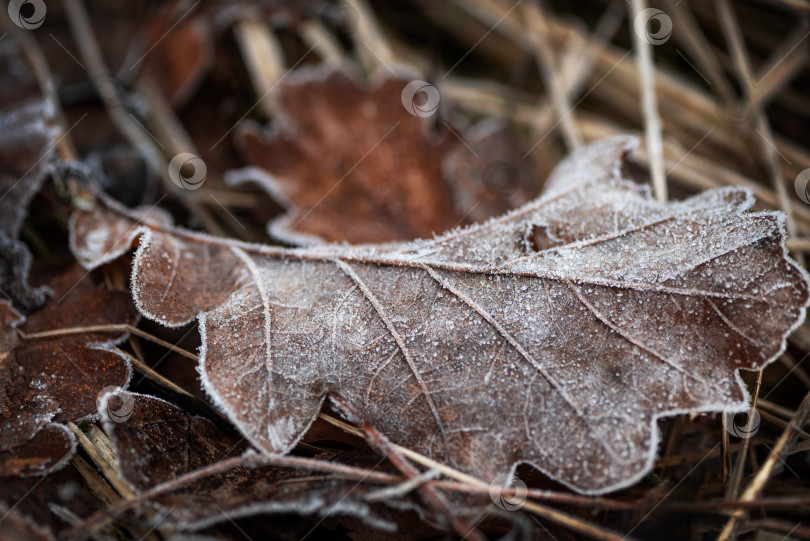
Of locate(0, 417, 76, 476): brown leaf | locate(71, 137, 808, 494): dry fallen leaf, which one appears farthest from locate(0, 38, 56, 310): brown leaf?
locate(0, 417, 76, 476): brown leaf

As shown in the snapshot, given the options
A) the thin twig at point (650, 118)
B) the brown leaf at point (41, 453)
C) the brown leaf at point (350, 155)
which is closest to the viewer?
the brown leaf at point (41, 453)

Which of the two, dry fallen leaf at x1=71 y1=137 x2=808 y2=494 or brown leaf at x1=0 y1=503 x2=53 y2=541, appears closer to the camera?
brown leaf at x1=0 y1=503 x2=53 y2=541

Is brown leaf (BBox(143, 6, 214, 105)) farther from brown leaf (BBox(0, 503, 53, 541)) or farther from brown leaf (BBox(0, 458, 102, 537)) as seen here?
brown leaf (BBox(0, 503, 53, 541))

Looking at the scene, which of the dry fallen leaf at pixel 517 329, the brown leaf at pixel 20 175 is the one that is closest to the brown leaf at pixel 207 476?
the dry fallen leaf at pixel 517 329

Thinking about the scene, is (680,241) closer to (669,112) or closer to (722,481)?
(722,481)

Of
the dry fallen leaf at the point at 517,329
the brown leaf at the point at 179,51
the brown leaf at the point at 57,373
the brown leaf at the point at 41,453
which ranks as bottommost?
the dry fallen leaf at the point at 517,329

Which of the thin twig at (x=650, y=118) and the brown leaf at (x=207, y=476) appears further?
the thin twig at (x=650, y=118)

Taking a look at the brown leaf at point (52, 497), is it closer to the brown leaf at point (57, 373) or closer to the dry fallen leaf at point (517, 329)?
the brown leaf at point (57, 373)

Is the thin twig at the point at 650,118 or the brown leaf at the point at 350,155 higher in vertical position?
the brown leaf at the point at 350,155
